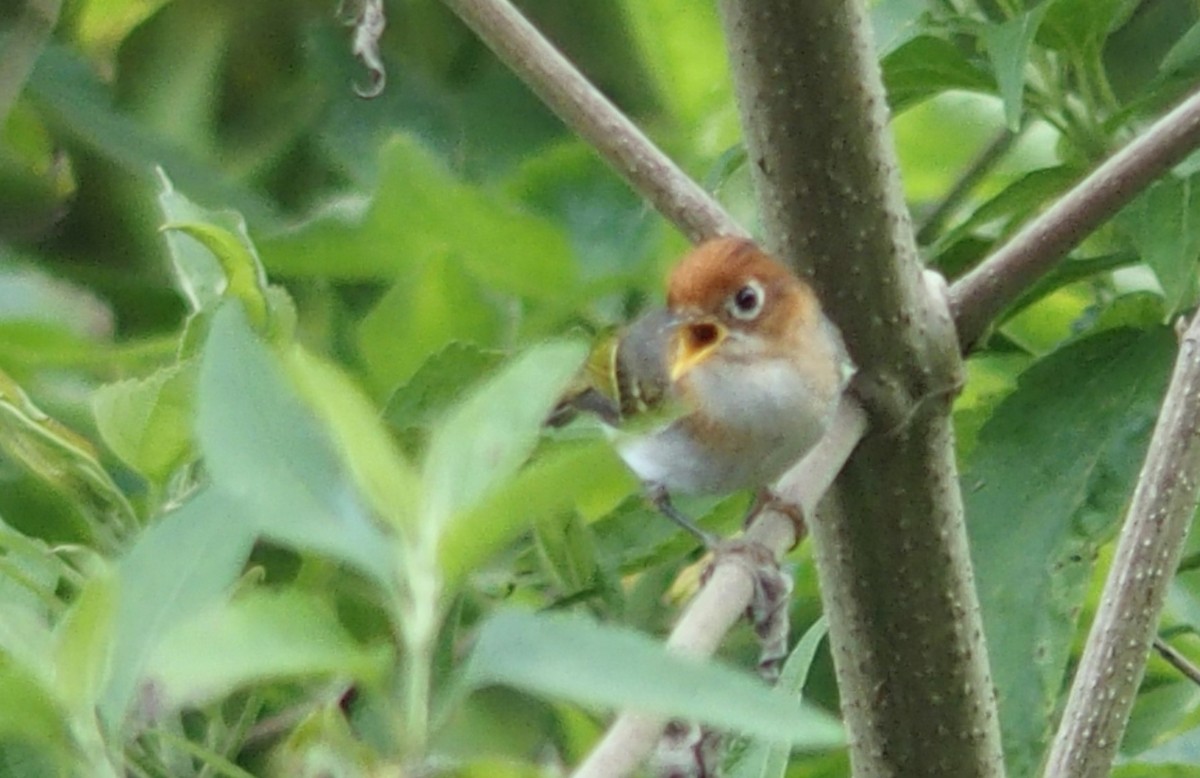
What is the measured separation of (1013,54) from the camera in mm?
602

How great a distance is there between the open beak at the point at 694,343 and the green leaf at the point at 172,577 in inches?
21.9

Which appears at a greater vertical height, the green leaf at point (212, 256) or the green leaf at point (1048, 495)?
the green leaf at point (212, 256)

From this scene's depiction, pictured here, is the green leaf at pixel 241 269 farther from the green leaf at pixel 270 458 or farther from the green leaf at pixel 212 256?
the green leaf at pixel 270 458

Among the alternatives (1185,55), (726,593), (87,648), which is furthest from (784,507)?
(87,648)

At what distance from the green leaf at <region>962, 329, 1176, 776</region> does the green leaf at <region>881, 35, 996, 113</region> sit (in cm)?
14

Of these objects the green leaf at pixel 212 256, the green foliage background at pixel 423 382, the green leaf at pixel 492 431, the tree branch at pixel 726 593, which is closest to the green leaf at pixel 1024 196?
the green foliage background at pixel 423 382

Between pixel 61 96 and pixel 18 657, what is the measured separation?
673 millimetres

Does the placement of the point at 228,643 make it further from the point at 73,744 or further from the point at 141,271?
the point at 141,271

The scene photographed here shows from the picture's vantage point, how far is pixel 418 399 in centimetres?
54

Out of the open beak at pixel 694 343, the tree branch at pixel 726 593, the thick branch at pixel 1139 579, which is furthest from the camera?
the open beak at pixel 694 343

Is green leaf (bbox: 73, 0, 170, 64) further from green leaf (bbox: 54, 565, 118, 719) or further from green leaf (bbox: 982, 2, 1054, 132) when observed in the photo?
green leaf (bbox: 54, 565, 118, 719)

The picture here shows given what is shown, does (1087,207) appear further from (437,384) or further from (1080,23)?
(437,384)

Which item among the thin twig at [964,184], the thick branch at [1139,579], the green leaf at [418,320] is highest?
the thin twig at [964,184]

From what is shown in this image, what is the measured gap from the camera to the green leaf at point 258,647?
217 mm
